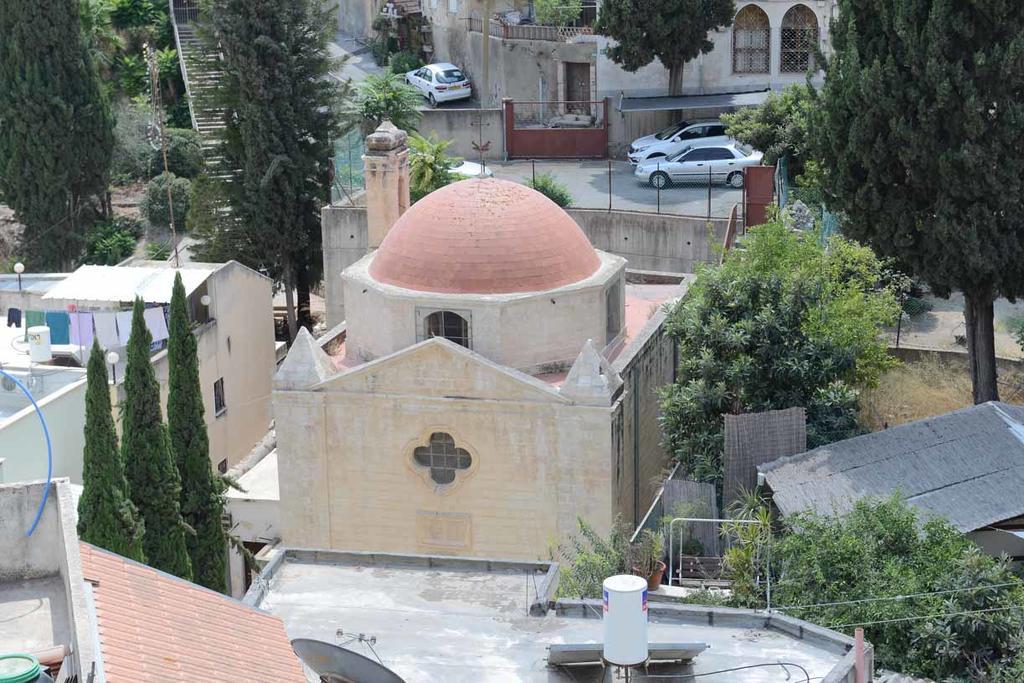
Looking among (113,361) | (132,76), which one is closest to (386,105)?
(113,361)

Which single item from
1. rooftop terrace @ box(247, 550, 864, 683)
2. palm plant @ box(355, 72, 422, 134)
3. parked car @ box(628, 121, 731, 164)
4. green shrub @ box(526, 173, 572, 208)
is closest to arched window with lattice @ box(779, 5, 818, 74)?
parked car @ box(628, 121, 731, 164)

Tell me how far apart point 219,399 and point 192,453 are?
28.1 feet

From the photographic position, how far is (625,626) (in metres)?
16.9

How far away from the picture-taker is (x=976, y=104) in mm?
26922

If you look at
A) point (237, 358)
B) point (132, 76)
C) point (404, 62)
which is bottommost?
point (237, 358)

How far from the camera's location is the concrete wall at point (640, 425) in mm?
27766

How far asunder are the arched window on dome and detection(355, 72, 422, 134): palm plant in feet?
68.0

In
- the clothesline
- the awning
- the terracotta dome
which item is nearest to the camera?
the terracotta dome

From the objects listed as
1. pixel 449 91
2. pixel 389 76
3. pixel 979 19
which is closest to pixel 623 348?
pixel 979 19

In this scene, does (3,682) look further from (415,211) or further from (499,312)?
(415,211)

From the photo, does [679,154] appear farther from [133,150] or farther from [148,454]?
[148,454]

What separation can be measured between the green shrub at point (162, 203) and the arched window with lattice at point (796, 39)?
20.3m

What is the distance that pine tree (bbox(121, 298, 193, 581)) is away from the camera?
90.3ft

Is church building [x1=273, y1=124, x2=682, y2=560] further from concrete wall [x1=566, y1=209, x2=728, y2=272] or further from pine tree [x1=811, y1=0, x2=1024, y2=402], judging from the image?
concrete wall [x1=566, y1=209, x2=728, y2=272]
